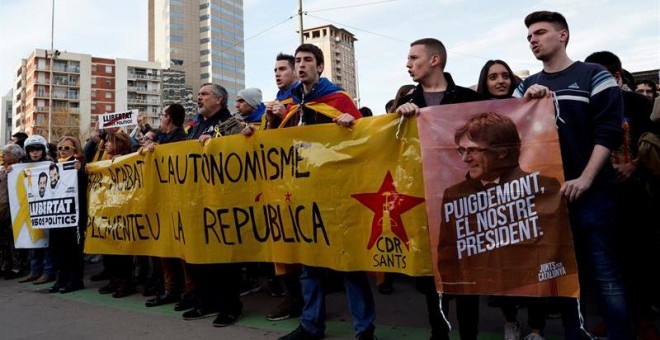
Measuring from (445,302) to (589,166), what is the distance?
123 cm

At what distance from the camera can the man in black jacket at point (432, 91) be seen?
3176 millimetres

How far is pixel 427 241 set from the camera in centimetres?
304

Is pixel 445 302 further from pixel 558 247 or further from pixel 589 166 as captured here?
pixel 589 166

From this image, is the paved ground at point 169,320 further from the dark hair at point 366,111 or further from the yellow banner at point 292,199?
the dark hair at point 366,111

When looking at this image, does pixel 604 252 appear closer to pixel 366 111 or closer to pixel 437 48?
pixel 437 48

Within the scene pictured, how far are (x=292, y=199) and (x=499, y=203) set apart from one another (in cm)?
154

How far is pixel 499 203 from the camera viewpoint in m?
2.79

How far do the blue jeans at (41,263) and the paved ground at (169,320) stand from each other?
3.13 ft

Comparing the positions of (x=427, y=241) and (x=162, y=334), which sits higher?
(x=427, y=241)

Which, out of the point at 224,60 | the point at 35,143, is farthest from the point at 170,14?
the point at 35,143

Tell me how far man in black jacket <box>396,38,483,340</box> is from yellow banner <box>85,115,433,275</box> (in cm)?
20

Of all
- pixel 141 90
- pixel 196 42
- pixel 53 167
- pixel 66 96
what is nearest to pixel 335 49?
pixel 196 42

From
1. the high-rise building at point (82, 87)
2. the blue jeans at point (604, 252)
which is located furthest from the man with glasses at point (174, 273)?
the high-rise building at point (82, 87)

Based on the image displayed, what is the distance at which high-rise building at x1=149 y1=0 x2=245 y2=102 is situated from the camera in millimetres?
111500
